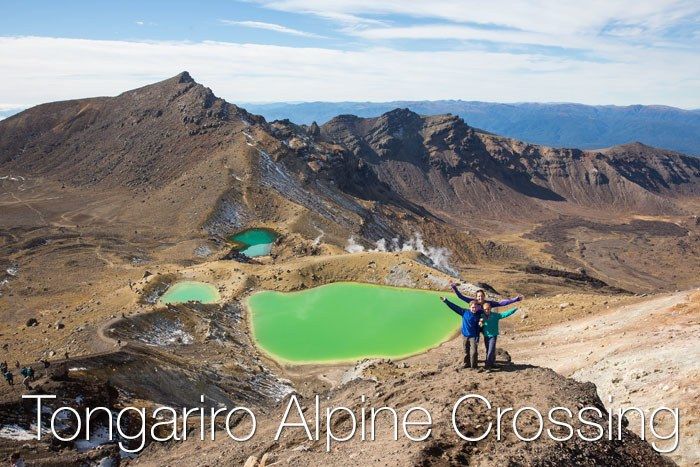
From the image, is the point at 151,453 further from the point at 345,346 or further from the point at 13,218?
the point at 13,218

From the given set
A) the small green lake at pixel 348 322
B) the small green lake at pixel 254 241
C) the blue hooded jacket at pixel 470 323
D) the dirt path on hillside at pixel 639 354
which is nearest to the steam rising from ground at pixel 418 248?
the small green lake at pixel 254 241

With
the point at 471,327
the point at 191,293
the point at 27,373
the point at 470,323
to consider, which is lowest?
the point at 191,293

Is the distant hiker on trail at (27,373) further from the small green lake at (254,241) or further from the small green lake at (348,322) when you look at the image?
the small green lake at (254,241)

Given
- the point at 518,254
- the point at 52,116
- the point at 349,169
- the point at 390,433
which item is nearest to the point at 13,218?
the point at 52,116

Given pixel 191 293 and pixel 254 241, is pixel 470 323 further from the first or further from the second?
pixel 254 241

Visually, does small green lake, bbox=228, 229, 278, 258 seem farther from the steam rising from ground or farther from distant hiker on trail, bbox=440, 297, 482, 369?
distant hiker on trail, bbox=440, 297, 482, 369

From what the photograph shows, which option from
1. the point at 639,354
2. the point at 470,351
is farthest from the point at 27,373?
the point at 639,354
